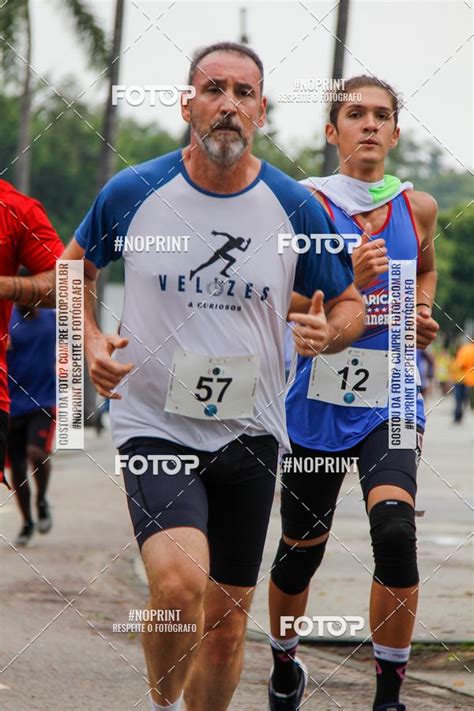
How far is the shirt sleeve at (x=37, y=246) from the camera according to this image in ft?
17.0

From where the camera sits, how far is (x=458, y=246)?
8.10m

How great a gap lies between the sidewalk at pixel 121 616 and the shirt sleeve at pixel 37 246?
3.29 ft

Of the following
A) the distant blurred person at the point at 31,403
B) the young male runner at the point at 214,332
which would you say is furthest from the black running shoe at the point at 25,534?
the young male runner at the point at 214,332

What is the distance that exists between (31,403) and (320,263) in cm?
597

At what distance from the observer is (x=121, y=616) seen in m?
7.50

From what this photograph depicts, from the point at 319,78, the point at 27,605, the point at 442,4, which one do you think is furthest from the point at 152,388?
the point at 27,605

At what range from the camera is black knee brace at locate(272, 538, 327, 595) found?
5617 mm

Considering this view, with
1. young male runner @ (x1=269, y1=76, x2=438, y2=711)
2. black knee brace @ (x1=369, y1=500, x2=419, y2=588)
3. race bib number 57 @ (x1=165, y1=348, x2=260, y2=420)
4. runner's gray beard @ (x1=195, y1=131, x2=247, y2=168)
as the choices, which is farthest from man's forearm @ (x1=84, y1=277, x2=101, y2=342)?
black knee brace @ (x1=369, y1=500, x2=419, y2=588)

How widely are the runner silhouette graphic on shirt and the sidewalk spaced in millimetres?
1682

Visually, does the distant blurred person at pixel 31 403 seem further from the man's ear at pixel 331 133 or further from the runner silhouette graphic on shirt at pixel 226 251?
the runner silhouette graphic on shirt at pixel 226 251

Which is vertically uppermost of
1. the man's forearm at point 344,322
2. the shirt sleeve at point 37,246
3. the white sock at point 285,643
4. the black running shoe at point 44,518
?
the shirt sleeve at point 37,246

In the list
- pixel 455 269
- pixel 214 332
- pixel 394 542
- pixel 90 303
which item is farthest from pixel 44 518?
pixel 214 332

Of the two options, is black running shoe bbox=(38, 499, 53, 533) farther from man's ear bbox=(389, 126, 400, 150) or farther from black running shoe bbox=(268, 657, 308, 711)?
man's ear bbox=(389, 126, 400, 150)

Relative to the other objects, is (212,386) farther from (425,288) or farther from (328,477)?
(425,288)
